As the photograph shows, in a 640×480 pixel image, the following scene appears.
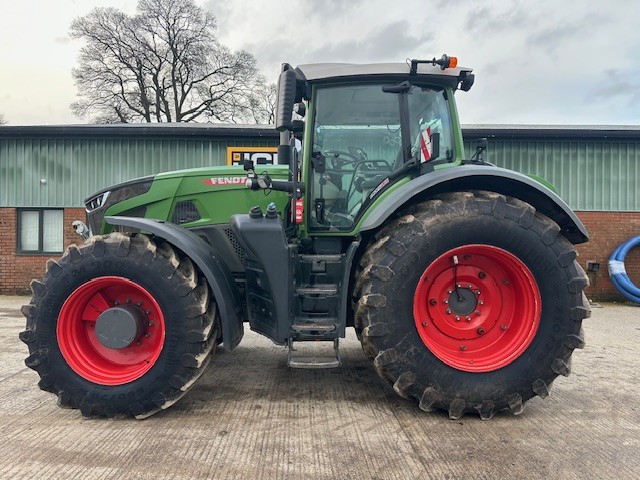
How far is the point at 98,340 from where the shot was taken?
320cm

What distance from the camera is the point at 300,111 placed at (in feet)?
12.8

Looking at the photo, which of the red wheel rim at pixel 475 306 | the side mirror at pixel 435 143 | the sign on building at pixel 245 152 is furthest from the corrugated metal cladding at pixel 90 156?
the red wheel rim at pixel 475 306

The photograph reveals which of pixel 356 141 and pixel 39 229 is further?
pixel 39 229

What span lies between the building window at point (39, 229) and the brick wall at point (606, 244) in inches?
463

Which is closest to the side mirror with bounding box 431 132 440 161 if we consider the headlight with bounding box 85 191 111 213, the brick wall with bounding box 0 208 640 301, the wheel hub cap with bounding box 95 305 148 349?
the wheel hub cap with bounding box 95 305 148 349

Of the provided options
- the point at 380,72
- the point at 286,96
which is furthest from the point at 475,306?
the point at 286,96

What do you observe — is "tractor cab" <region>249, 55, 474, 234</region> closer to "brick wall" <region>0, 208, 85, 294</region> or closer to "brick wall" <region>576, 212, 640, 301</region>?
"brick wall" <region>576, 212, 640, 301</region>

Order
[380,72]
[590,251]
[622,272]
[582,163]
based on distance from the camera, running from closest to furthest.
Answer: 1. [380,72]
2. [622,272]
3. [582,163]
4. [590,251]

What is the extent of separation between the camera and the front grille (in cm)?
396

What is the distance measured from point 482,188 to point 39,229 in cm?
1037


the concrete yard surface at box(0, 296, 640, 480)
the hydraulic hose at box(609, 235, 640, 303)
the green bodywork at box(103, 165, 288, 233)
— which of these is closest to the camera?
the concrete yard surface at box(0, 296, 640, 480)

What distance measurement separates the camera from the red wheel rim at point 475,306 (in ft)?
10.5

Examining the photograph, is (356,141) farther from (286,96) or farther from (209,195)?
(209,195)

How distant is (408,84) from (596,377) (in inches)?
123
